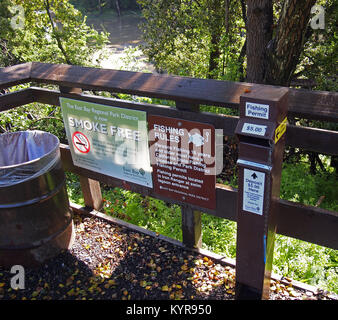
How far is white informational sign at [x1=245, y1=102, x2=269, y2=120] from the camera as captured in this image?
165 centimetres

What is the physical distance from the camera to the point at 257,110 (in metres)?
1.67

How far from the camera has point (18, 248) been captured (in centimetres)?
268

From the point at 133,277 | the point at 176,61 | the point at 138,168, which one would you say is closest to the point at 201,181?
the point at 138,168

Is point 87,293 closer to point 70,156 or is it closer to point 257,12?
point 70,156

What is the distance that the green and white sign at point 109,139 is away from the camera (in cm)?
251

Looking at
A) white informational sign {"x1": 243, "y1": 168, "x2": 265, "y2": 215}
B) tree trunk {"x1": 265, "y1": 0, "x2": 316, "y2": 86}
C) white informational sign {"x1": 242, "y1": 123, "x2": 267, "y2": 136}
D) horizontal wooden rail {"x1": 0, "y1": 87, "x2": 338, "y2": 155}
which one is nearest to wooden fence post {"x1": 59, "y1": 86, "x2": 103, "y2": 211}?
horizontal wooden rail {"x1": 0, "y1": 87, "x2": 338, "y2": 155}

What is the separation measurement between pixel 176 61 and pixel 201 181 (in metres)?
8.06

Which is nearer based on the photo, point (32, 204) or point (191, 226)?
point (32, 204)

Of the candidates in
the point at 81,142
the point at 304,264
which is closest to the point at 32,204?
the point at 81,142

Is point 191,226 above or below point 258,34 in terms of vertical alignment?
below

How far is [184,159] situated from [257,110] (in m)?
0.79

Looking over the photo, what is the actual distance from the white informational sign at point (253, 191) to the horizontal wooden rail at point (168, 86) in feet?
1.25

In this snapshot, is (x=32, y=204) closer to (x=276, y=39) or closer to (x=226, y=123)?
(x=226, y=123)

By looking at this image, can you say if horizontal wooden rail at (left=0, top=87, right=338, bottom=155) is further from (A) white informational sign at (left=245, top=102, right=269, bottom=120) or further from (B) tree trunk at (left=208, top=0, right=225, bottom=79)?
(B) tree trunk at (left=208, top=0, right=225, bottom=79)
